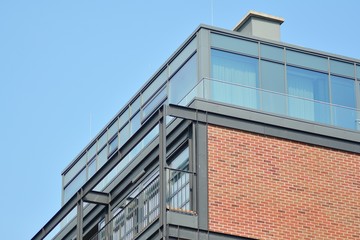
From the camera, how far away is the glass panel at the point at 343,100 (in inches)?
1574

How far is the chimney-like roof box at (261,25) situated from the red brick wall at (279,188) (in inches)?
222

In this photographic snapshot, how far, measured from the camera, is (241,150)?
123 feet

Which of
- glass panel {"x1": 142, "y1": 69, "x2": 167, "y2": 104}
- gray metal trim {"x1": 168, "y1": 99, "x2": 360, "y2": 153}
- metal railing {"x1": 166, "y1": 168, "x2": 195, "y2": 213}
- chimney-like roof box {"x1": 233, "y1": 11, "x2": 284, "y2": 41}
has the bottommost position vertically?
metal railing {"x1": 166, "y1": 168, "x2": 195, "y2": 213}

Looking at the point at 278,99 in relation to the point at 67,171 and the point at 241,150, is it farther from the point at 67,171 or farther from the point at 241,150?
the point at 67,171

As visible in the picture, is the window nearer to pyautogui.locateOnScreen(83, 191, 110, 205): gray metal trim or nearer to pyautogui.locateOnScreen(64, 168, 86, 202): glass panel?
pyautogui.locateOnScreen(83, 191, 110, 205): gray metal trim

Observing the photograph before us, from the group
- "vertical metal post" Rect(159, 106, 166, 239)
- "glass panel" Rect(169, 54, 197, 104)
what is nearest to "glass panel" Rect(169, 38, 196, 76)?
"glass panel" Rect(169, 54, 197, 104)

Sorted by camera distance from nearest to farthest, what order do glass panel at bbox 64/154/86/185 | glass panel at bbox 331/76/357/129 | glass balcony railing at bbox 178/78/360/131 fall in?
glass balcony railing at bbox 178/78/360/131
glass panel at bbox 331/76/357/129
glass panel at bbox 64/154/86/185

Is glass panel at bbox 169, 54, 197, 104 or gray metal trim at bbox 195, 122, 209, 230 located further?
glass panel at bbox 169, 54, 197, 104

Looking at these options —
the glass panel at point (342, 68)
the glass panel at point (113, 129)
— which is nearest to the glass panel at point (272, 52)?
the glass panel at point (342, 68)

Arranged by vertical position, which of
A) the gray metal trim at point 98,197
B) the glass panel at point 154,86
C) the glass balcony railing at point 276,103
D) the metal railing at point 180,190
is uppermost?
the glass panel at point 154,86

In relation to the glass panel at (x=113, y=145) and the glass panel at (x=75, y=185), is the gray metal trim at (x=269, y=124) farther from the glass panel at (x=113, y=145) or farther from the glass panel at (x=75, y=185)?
the glass panel at (x=75, y=185)

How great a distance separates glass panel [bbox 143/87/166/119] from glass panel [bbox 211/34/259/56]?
3079mm

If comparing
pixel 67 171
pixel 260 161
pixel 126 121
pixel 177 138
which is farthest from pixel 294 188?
pixel 67 171

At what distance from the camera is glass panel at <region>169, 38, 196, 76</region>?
39500 mm
